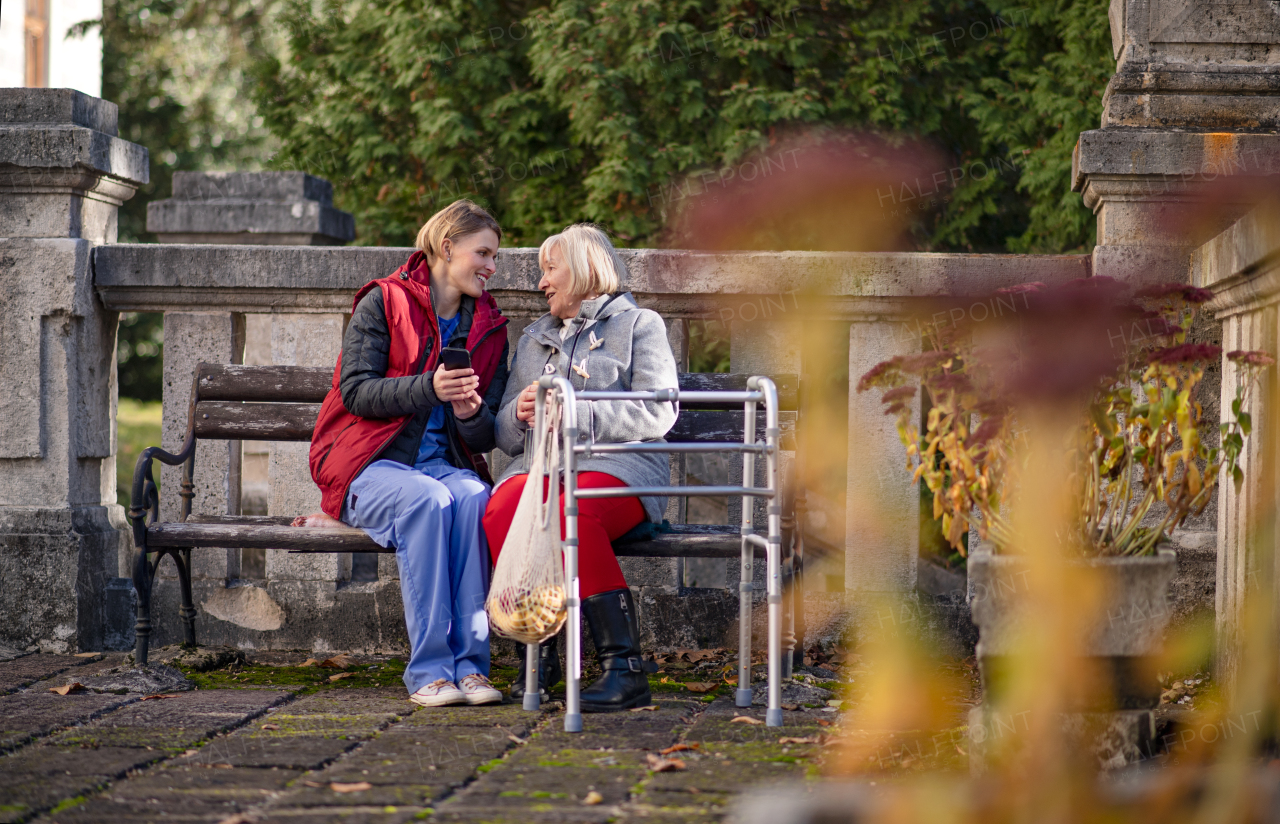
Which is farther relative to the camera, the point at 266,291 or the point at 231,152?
the point at 231,152

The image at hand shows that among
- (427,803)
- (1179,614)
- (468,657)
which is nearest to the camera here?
(427,803)

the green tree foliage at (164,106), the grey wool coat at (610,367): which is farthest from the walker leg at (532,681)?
the green tree foliage at (164,106)

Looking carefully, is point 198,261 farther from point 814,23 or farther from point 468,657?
point 814,23

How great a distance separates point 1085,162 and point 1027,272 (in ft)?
1.35

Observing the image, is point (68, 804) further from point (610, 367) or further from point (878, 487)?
point (878, 487)

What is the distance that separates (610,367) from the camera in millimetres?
4207

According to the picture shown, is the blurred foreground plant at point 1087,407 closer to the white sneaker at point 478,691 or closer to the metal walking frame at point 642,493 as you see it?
the metal walking frame at point 642,493

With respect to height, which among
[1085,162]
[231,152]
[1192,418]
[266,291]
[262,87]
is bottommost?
[1192,418]

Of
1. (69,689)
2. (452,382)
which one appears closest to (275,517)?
(69,689)

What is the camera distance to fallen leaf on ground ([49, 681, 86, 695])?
13.3 feet

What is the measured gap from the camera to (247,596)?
16.0 ft

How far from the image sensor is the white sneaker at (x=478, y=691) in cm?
391

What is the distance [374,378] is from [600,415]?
756 millimetres

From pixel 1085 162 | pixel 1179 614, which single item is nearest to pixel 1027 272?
pixel 1085 162
